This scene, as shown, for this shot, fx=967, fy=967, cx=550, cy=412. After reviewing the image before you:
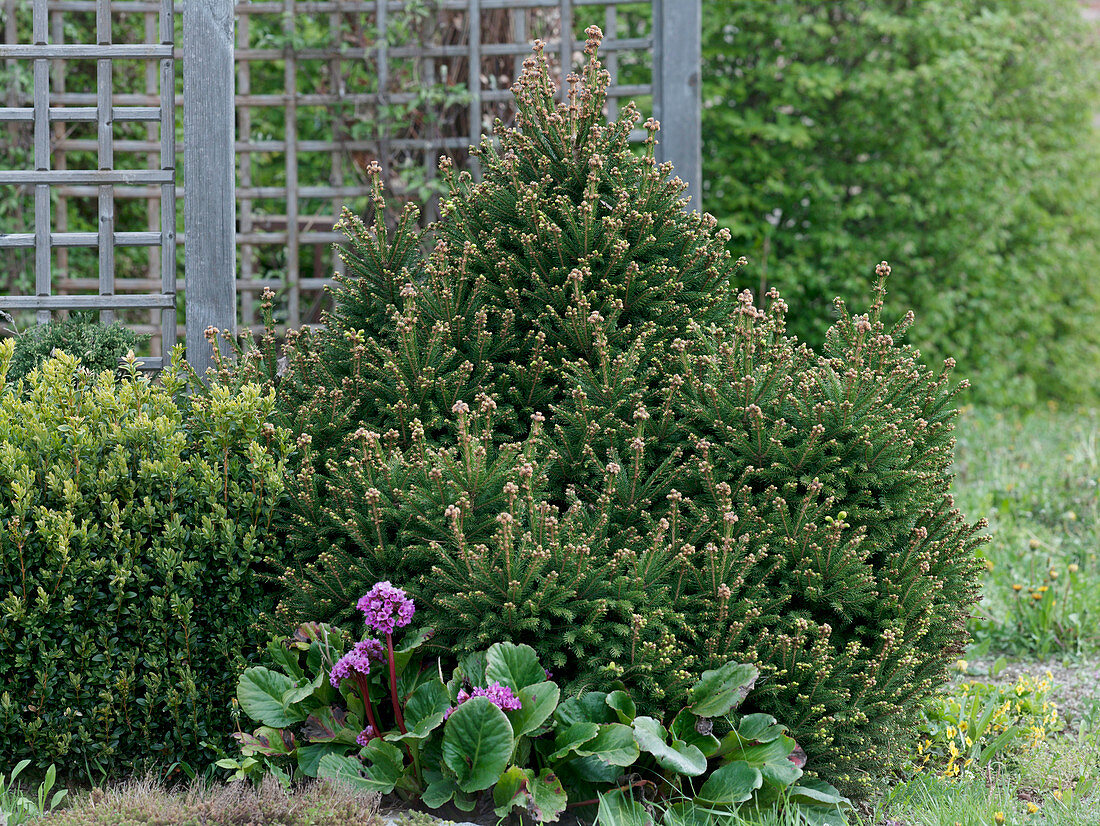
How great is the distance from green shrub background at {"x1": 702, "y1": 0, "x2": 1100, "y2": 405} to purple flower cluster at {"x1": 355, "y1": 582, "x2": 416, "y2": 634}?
5056mm

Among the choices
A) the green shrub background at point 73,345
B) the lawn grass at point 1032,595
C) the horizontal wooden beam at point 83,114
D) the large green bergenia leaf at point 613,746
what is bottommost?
the lawn grass at point 1032,595

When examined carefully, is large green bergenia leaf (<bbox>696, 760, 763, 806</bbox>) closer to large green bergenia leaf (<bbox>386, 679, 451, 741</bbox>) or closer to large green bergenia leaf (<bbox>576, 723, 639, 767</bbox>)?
large green bergenia leaf (<bbox>576, 723, 639, 767</bbox>)

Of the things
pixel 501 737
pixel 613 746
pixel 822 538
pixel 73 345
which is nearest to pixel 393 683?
pixel 501 737

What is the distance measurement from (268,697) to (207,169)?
212cm

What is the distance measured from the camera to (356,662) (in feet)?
7.22

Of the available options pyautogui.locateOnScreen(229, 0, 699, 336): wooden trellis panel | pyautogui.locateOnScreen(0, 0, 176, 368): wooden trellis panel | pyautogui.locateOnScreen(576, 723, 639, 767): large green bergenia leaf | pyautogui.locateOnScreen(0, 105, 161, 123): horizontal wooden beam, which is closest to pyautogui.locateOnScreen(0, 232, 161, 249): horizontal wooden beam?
pyautogui.locateOnScreen(0, 0, 176, 368): wooden trellis panel

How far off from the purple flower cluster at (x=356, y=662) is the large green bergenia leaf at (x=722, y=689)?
758 mm

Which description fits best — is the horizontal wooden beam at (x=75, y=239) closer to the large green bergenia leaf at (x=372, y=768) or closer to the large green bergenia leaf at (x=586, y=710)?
the large green bergenia leaf at (x=372, y=768)

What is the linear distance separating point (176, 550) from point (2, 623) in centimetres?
45

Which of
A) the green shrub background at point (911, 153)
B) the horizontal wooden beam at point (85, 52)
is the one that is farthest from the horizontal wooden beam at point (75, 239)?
the green shrub background at point (911, 153)

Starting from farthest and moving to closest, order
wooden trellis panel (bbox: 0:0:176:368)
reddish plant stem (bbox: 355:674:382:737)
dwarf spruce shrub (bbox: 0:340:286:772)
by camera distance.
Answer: wooden trellis panel (bbox: 0:0:176:368) < dwarf spruce shrub (bbox: 0:340:286:772) < reddish plant stem (bbox: 355:674:382:737)

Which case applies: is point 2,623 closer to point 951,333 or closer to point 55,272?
point 55,272

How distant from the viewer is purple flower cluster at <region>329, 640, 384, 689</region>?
86.8 inches

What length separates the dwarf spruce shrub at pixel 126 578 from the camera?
2.43m
